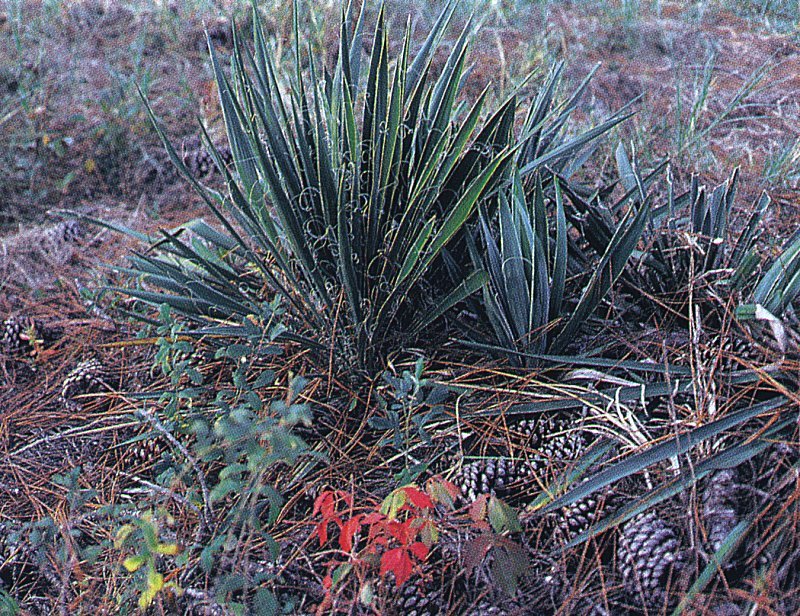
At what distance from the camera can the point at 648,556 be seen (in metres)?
1.42

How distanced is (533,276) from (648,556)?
2.16ft

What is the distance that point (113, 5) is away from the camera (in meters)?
4.79

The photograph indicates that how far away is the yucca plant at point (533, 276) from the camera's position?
1749 millimetres

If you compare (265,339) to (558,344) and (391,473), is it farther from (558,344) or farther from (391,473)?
(558,344)

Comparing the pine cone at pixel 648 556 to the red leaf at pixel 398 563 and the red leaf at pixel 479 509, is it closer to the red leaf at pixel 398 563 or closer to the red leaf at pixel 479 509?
the red leaf at pixel 479 509

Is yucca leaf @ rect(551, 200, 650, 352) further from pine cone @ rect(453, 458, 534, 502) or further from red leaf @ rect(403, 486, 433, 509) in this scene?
red leaf @ rect(403, 486, 433, 509)

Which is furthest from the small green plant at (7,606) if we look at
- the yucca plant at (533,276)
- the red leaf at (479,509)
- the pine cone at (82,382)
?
the yucca plant at (533,276)

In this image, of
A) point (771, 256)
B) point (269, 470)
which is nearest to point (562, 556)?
point (269, 470)

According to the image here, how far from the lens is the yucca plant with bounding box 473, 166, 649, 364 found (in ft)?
5.74

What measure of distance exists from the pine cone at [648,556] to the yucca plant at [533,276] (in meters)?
0.45

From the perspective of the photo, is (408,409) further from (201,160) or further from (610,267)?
(201,160)

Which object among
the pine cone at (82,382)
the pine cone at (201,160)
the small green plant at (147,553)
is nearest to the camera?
the small green plant at (147,553)

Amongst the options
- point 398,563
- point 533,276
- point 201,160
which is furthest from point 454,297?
point 201,160

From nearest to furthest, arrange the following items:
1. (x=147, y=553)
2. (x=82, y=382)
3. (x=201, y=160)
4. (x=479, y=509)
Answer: (x=147, y=553), (x=479, y=509), (x=82, y=382), (x=201, y=160)
